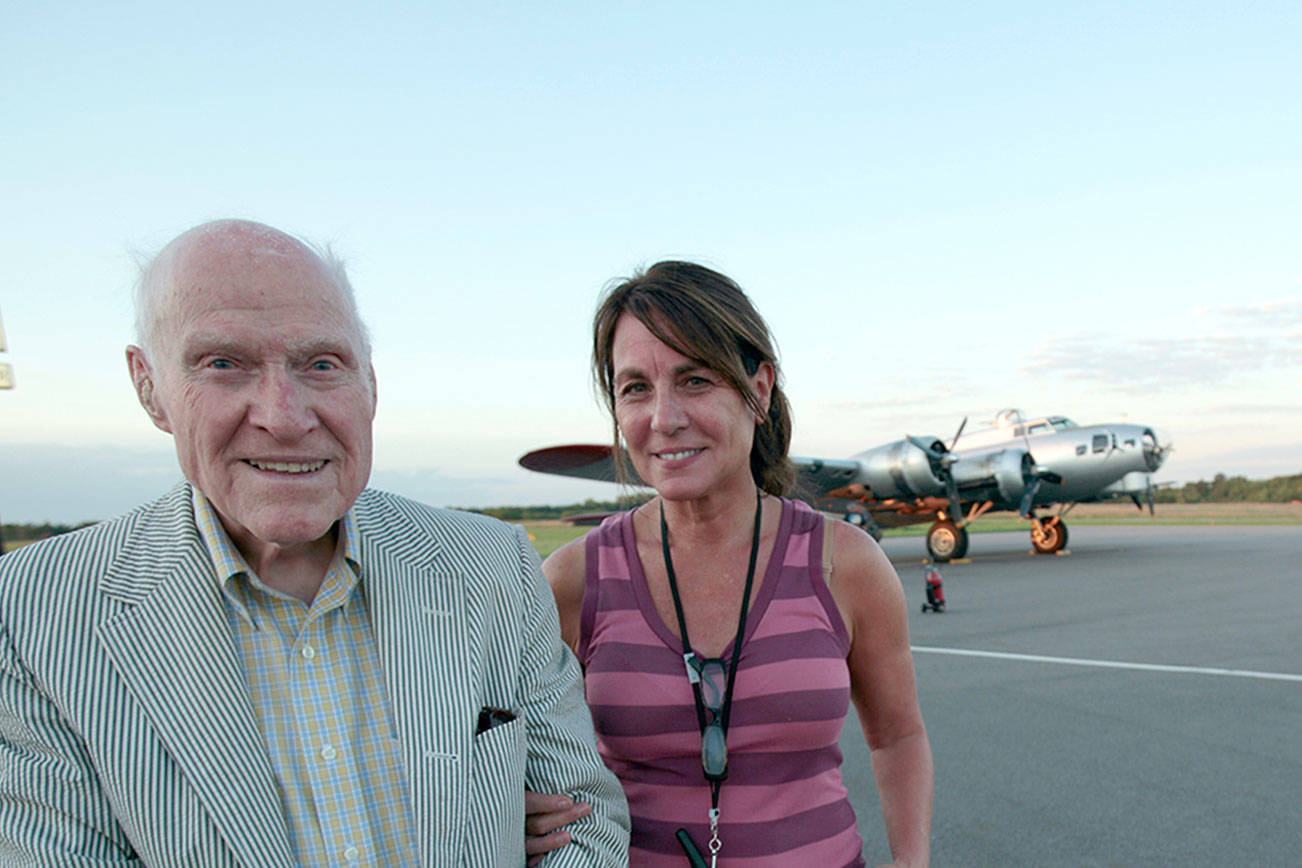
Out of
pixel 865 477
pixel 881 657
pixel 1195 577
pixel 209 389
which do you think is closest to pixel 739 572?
pixel 881 657

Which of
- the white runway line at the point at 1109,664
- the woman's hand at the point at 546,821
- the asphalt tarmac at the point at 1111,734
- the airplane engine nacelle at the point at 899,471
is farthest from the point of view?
the airplane engine nacelle at the point at 899,471

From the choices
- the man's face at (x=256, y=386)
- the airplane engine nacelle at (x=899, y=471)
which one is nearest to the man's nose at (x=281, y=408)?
the man's face at (x=256, y=386)

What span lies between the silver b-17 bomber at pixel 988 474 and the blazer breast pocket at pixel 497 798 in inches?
718

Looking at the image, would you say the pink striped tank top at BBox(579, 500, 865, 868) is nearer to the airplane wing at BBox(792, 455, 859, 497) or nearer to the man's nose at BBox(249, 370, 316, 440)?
the man's nose at BBox(249, 370, 316, 440)

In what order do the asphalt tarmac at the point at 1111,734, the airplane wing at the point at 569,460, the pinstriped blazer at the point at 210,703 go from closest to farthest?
the pinstriped blazer at the point at 210,703
the asphalt tarmac at the point at 1111,734
the airplane wing at the point at 569,460

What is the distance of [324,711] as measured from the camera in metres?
1.30

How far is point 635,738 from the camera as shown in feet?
5.94

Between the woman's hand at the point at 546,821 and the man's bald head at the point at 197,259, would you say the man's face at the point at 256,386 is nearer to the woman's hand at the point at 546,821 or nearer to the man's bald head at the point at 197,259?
the man's bald head at the point at 197,259

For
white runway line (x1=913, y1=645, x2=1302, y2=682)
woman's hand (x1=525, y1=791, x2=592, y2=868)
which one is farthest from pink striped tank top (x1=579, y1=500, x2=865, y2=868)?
white runway line (x1=913, y1=645, x2=1302, y2=682)

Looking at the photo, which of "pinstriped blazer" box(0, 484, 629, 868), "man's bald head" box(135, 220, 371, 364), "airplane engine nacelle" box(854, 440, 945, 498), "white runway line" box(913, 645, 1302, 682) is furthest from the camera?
"airplane engine nacelle" box(854, 440, 945, 498)

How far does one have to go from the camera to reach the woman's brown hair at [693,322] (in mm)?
1865

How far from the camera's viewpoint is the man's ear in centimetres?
135

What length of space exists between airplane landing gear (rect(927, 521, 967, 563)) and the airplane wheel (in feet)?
9.65

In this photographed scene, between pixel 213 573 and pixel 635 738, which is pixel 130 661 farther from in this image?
pixel 635 738
